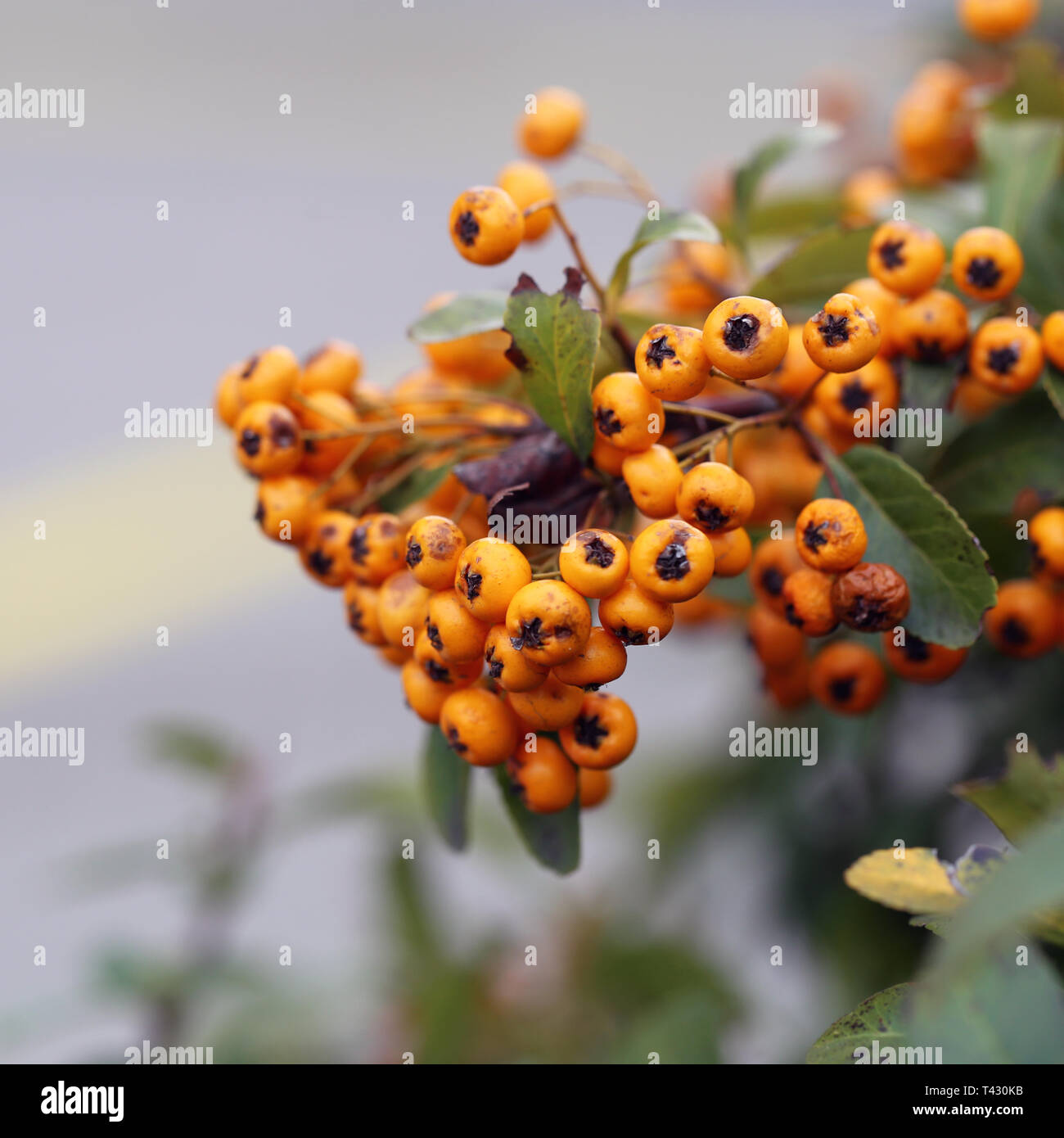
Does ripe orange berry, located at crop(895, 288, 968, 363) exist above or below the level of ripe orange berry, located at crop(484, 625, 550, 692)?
above

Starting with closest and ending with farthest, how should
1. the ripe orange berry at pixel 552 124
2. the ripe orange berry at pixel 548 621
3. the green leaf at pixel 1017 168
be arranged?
the ripe orange berry at pixel 548 621 → the green leaf at pixel 1017 168 → the ripe orange berry at pixel 552 124

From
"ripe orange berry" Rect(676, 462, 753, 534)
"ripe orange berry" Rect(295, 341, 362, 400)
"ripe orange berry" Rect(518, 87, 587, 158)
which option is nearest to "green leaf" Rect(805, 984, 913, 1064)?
"ripe orange berry" Rect(676, 462, 753, 534)

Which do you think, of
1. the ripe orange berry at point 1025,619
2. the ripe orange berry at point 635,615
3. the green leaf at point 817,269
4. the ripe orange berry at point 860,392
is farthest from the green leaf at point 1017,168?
the ripe orange berry at point 635,615

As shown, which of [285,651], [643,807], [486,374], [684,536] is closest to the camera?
[684,536]

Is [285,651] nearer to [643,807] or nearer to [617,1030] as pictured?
[643,807]

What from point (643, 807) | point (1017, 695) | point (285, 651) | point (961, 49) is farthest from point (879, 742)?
point (285, 651)

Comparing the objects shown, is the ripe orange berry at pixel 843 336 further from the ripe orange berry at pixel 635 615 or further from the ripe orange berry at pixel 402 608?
the ripe orange berry at pixel 402 608

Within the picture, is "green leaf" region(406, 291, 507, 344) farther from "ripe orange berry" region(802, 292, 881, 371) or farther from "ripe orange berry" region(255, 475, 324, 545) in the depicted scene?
"ripe orange berry" region(802, 292, 881, 371)
